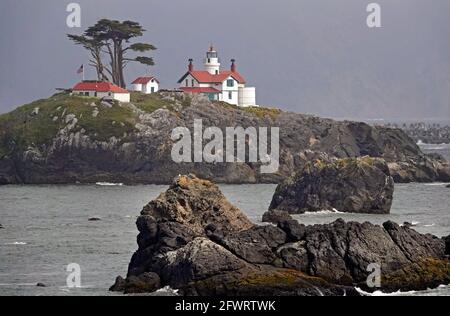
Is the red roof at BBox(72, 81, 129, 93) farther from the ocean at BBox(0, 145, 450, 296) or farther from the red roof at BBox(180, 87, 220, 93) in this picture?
the ocean at BBox(0, 145, 450, 296)

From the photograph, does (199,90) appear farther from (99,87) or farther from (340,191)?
(340,191)

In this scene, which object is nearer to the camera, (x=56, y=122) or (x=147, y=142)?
(x=147, y=142)

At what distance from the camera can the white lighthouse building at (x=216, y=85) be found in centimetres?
16812

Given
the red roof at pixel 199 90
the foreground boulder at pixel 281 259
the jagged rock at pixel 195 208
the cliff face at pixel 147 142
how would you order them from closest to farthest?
the foreground boulder at pixel 281 259 < the jagged rock at pixel 195 208 < the cliff face at pixel 147 142 < the red roof at pixel 199 90

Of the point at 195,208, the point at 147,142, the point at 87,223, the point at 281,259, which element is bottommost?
the point at 87,223

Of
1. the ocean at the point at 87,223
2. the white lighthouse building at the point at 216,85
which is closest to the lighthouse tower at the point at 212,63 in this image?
the white lighthouse building at the point at 216,85

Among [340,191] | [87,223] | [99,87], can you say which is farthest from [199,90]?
[87,223]

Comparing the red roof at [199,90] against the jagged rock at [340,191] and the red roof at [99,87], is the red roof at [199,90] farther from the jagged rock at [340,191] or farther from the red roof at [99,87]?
the jagged rock at [340,191]

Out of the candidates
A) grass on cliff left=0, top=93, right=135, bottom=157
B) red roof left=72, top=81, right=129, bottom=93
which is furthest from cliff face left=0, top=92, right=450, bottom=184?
red roof left=72, top=81, right=129, bottom=93

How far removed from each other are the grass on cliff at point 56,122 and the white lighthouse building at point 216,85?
49.7 ft

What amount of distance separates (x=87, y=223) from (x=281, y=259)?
114 feet

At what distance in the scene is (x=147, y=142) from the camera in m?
145

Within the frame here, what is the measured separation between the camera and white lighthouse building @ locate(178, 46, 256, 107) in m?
168

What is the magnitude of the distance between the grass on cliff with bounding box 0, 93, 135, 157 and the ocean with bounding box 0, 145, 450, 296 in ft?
36.7
